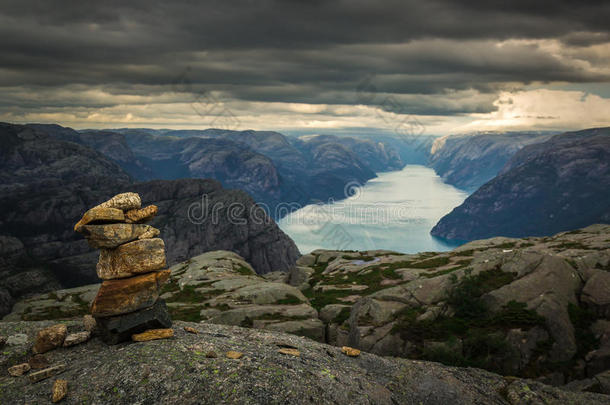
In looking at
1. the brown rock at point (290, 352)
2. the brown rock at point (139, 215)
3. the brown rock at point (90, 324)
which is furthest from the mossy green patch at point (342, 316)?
the brown rock at point (90, 324)

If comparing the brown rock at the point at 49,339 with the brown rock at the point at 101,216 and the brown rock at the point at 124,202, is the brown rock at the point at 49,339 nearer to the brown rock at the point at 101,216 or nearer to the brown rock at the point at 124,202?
the brown rock at the point at 101,216

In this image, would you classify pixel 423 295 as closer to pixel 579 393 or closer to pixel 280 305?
pixel 579 393

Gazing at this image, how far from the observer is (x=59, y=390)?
776 inches

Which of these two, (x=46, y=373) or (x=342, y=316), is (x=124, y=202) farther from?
(x=342, y=316)

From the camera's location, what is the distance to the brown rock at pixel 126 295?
2566 cm

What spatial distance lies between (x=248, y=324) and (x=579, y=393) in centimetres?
3753

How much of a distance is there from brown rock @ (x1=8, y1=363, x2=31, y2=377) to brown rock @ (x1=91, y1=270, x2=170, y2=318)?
4692 mm

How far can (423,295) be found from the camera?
45.1 meters

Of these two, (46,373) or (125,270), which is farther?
(125,270)

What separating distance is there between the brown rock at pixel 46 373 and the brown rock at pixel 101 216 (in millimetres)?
9425

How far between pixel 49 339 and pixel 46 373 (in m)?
4.06

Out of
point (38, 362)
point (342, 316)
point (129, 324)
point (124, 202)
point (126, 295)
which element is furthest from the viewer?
point (342, 316)

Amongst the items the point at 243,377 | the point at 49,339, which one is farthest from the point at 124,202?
the point at 243,377

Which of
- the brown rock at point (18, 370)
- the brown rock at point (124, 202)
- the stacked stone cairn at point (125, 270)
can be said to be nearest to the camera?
the brown rock at point (18, 370)
